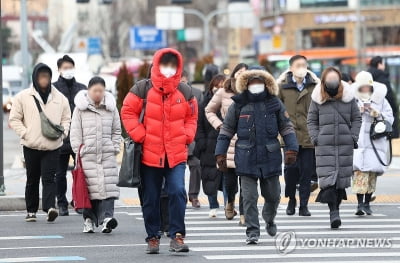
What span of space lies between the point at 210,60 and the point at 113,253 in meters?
42.3

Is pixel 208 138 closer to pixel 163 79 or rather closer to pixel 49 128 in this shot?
pixel 49 128

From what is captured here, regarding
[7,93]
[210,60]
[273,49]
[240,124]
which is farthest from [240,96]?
[273,49]

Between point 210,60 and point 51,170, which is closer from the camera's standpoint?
point 51,170

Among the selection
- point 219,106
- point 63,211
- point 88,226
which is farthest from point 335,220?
point 63,211

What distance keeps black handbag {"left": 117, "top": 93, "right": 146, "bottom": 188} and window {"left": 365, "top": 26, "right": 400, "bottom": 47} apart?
76.6 metres

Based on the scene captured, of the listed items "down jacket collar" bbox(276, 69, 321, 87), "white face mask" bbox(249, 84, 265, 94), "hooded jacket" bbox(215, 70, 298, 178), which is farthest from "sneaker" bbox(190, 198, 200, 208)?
"white face mask" bbox(249, 84, 265, 94)

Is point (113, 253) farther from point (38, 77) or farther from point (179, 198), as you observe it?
point (38, 77)

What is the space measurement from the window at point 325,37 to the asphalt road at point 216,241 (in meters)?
76.2

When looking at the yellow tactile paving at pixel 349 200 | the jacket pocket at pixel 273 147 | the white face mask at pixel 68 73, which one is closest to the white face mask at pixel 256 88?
the jacket pocket at pixel 273 147

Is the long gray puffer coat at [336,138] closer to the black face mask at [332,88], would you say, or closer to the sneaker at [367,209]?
the black face mask at [332,88]

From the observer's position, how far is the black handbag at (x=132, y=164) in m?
12.9

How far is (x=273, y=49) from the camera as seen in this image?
311 feet

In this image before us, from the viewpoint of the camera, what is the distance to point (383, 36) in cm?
8956

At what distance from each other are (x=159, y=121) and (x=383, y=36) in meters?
77.8
